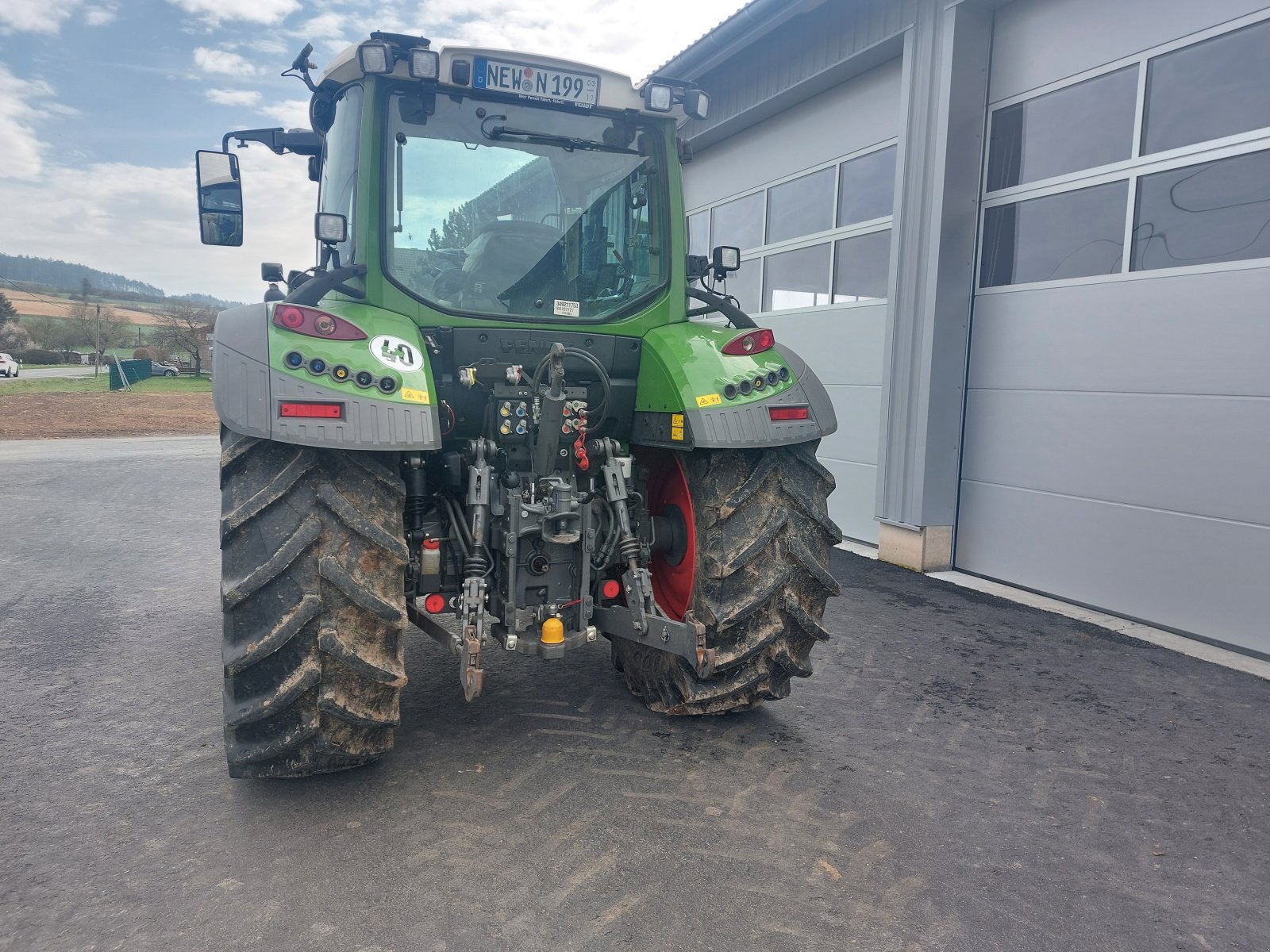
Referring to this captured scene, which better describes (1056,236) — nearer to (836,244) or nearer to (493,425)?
(836,244)

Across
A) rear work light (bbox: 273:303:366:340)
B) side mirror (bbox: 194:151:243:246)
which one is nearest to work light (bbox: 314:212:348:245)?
rear work light (bbox: 273:303:366:340)

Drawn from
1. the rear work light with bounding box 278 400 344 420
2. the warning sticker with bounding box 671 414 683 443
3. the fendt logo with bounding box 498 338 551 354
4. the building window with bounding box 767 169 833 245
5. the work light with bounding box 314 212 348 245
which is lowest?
the warning sticker with bounding box 671 414 683 443

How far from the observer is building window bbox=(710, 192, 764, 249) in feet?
31.3

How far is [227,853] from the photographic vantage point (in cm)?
263

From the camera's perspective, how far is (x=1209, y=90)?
5055mm

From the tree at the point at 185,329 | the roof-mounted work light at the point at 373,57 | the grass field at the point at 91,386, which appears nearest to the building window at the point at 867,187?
the roof-mounted work light at the point at 373,57

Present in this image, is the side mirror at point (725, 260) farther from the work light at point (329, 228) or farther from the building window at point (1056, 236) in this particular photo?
the building window at point (1056, 236)

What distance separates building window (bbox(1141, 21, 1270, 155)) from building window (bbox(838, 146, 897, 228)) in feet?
7.06

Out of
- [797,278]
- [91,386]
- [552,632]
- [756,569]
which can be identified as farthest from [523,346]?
[91,386]

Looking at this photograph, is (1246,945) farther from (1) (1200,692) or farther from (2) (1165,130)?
(2) (1165,130)

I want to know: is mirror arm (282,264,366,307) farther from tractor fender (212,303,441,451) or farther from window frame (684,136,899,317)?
window frame (684,136,899,317)

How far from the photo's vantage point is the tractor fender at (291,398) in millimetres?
2754

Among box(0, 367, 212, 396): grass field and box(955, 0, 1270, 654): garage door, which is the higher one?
box(955, 0, 1270, 654): garage door

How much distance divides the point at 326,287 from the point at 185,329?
37843 millimetres
